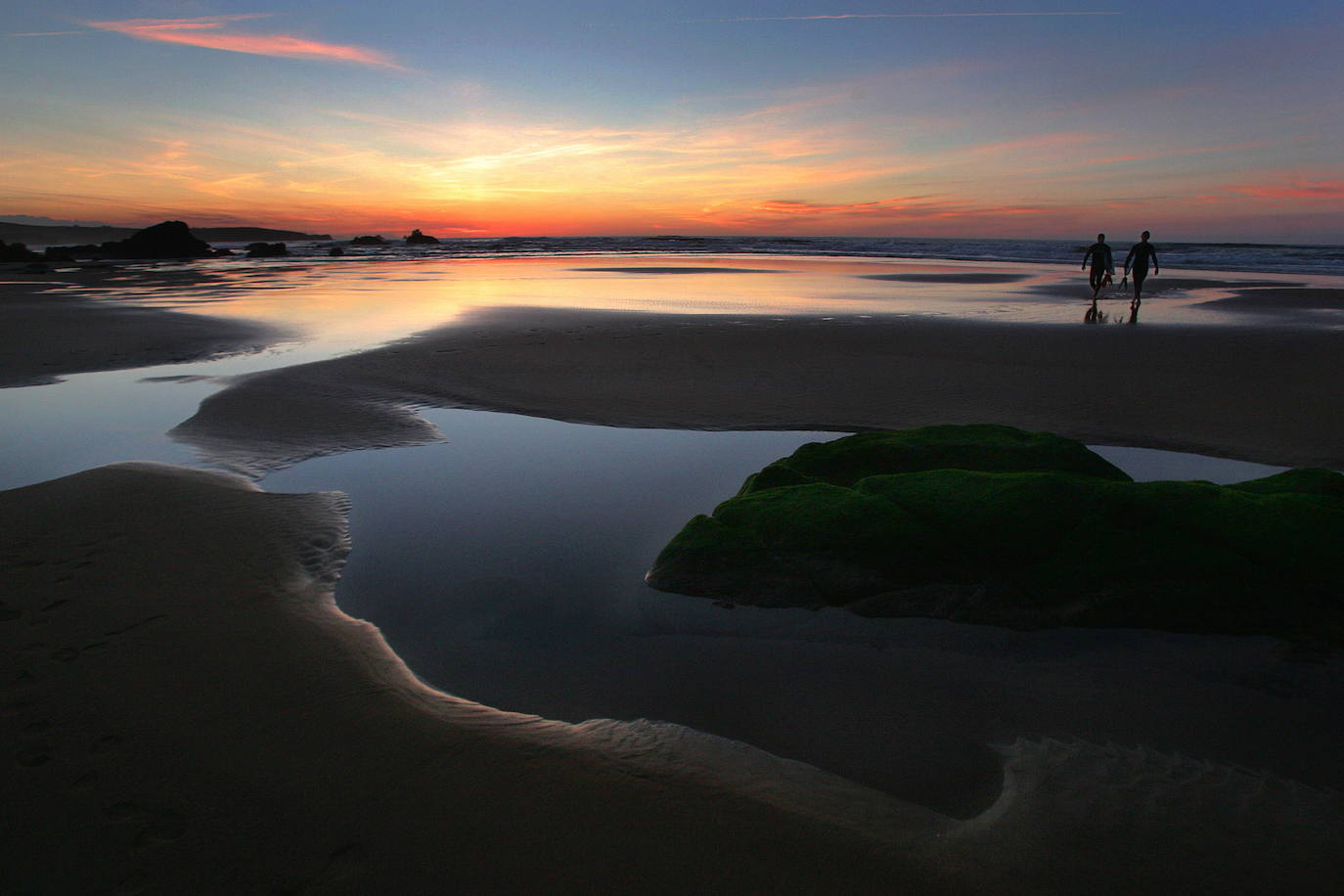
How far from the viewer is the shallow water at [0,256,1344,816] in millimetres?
2748

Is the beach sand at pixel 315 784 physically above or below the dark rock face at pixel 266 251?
below

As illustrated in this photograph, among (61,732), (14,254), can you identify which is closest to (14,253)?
(14,254)

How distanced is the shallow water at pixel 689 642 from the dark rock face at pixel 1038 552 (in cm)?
16

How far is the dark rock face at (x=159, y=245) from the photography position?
4334cm

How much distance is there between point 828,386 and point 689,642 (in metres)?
5.90

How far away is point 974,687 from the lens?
305 centimetres

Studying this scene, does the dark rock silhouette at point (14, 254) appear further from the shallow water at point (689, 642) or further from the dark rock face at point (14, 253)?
the shallow water at point (689, 642)

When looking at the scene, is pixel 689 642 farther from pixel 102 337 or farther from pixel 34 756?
pixel 102 337

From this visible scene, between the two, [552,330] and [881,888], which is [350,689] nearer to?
[881,888]

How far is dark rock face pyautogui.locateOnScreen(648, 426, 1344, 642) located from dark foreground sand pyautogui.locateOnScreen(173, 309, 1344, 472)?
3.10m

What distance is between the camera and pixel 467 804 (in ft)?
7.54

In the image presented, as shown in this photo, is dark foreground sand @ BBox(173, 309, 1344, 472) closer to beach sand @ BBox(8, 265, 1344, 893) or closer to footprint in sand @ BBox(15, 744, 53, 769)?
beach sand @ BBox(8, 265, 1344, 893)

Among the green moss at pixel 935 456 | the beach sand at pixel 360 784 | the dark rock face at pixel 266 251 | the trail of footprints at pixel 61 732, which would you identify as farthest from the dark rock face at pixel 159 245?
the green moss at pixel 935 456

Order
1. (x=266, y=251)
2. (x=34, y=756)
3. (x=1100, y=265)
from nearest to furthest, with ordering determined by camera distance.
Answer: (x=34, y=756) → (x=1100, y=265) → (x=266, y=251)
